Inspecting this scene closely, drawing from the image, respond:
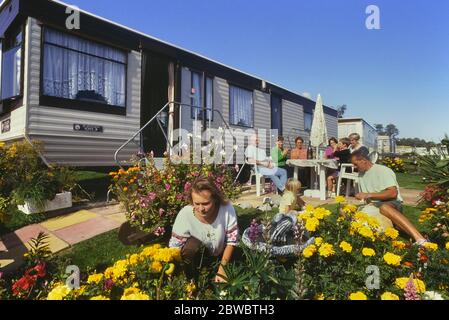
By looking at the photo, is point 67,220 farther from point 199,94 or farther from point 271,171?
point 199,94

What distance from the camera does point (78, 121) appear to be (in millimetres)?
6043

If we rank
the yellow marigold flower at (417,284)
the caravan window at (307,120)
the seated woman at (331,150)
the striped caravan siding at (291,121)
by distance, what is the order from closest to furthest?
the yellow marigold flower at (417,284), the seated woman at (331,150), the striped caravan siding at (291,121), the caravan window at (307,120)

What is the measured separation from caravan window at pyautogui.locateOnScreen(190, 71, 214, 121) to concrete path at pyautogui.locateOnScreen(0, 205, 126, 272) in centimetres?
449

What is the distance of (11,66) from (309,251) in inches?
276

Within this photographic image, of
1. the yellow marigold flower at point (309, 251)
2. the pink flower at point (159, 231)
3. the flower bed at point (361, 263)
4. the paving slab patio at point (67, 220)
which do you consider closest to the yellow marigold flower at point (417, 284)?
the flower bed at point (361, 263)

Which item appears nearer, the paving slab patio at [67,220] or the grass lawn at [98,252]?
the grass lawn at [98,252]

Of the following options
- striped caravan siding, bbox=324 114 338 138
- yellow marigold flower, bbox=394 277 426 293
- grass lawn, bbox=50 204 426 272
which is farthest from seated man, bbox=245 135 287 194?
striped caravan siding, bbox=324 114 338 138

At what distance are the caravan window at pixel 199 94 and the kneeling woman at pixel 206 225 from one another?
6400 millimetres

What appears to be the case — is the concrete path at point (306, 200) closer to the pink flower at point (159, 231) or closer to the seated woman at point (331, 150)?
the seated woman at point (331, 150)

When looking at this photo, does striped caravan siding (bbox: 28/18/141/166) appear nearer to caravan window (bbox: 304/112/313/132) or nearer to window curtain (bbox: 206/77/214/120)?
window curtain (bbox: 206/77/214/120)

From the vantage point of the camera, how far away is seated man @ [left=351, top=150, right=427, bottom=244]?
11.7ft

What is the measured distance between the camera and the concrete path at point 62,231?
3468mm
